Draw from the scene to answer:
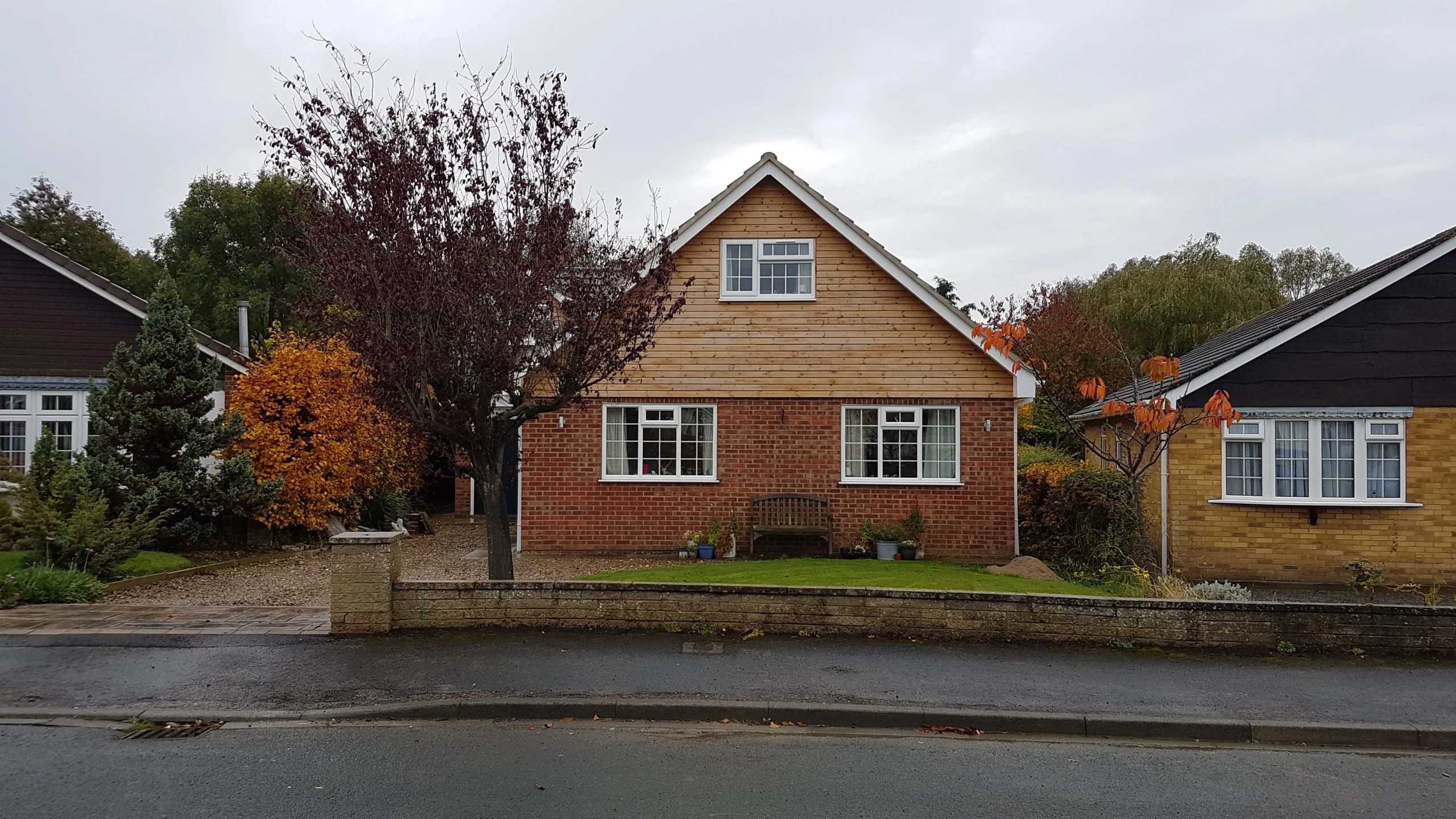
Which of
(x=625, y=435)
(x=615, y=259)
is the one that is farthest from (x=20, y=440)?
(x=615, y=259)

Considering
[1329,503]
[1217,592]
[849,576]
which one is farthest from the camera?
[1329,503]

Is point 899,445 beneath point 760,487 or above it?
above

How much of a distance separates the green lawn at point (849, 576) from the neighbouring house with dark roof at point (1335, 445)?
3.20 m

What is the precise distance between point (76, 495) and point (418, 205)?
7.13 m

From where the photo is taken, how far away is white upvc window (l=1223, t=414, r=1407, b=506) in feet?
43.5

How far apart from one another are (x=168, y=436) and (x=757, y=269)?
957cm

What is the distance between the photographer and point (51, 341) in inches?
669

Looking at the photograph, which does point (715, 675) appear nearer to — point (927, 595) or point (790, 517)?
point (927, 595)

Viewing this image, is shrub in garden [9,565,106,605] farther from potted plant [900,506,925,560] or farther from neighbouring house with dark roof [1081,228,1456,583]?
neighbouring house with dark roof [1081,228,1456,583]

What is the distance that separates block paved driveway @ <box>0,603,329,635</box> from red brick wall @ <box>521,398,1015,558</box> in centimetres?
533

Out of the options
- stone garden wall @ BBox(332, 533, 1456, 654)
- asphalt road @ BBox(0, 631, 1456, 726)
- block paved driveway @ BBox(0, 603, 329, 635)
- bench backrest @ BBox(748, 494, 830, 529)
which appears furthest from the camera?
bench backrest @ BBox(748, 494, 830, 529)

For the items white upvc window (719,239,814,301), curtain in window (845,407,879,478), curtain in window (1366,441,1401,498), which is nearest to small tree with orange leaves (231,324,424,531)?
white upvc window (719,239,814,301)

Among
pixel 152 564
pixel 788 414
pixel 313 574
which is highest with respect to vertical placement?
pixel 788 414

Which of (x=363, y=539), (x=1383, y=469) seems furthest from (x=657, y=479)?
(x=1383, y=469)
